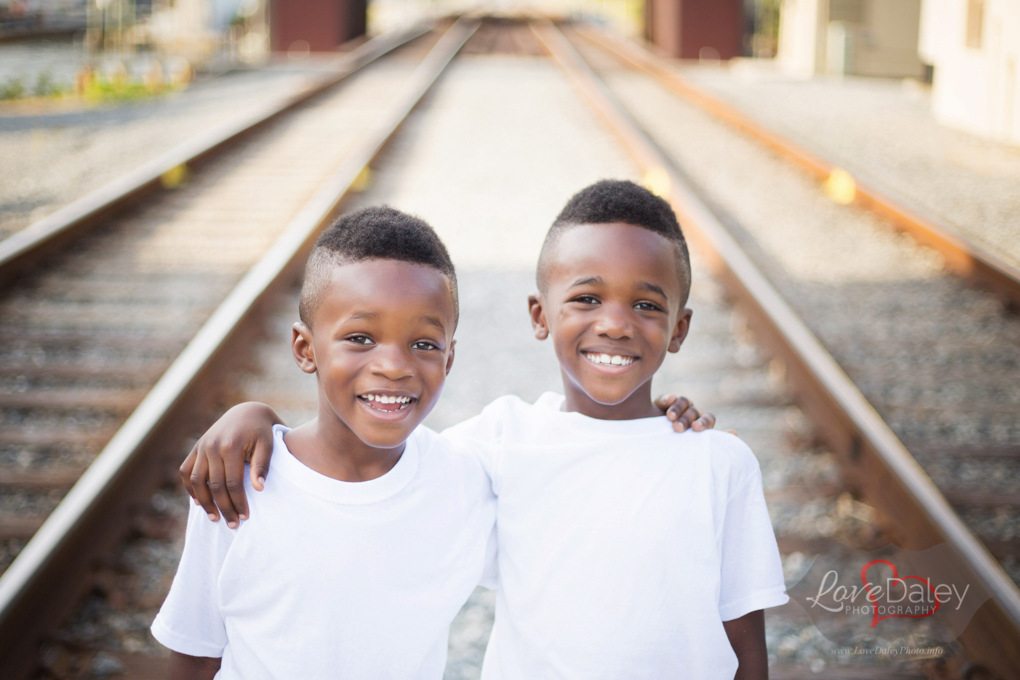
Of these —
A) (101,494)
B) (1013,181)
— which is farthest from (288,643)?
(1013,181)

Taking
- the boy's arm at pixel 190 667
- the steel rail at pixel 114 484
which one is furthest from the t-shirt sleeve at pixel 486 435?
the steel rail at pixel 114 484

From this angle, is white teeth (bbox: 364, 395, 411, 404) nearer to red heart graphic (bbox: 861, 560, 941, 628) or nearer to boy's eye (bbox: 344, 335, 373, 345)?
boy's eye (bbox: 344, 335, 373, 345)

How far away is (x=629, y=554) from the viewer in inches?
57.3

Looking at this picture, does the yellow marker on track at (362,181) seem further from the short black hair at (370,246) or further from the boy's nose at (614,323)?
the boy's nose at (614,323)

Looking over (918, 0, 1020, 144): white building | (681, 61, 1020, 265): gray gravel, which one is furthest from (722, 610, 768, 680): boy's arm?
(918, 0, 1020, 144): white building

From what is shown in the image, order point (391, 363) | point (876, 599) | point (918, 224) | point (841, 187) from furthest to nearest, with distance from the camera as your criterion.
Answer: point (841, 187)
point (918, 224)
point (876, 599)
point (391, 363)

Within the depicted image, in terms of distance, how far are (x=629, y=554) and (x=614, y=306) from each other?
442 mm

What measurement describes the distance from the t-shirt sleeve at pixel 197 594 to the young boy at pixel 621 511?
0.33 feet

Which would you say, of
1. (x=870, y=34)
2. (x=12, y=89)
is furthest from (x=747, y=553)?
(x=870, y=34)

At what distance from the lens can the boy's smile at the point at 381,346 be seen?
4.51ft

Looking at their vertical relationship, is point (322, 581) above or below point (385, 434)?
below

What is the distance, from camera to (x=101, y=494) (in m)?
2.70

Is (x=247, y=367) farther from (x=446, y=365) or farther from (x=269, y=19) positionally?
(x=269, y=19)

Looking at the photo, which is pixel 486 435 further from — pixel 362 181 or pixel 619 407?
pixel 362 181
